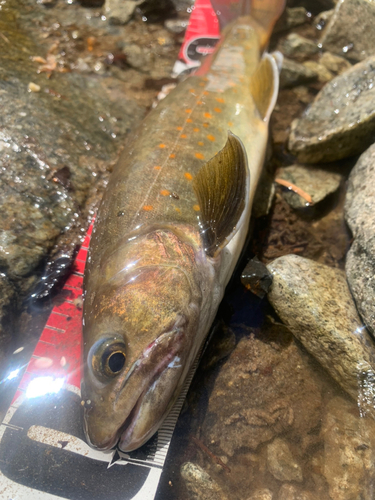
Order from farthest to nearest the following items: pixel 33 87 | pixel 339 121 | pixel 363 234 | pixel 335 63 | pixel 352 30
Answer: pixel 335 63 → pixel 352 30 → pixel 33 87 → pixel 339 121 → pixel 363 234

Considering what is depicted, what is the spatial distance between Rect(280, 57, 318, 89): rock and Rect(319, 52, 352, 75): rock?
0.40m

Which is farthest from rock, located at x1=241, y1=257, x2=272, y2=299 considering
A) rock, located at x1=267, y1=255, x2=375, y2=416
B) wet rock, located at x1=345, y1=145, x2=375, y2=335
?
wet rock, located at x1=345, y1=145, x2=375, y2=335

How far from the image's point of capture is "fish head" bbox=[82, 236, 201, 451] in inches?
81.2

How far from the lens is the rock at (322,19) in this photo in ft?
16.9

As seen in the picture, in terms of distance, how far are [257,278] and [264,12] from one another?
153 inches

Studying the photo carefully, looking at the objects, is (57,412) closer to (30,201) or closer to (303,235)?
(30,201)

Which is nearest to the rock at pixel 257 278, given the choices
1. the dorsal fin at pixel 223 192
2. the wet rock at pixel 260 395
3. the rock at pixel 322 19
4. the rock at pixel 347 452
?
the wet rock at pixel 260 395

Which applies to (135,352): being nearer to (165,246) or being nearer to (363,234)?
(165,246)

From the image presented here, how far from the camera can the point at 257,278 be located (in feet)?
9.95

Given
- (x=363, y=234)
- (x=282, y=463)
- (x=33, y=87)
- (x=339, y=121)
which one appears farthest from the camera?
(x=33, y=87)

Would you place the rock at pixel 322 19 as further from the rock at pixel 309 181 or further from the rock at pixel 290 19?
the rock at pixel 309 181

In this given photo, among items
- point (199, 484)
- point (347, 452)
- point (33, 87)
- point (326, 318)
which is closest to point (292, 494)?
point (347, 452)

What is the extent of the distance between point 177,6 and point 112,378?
19.2 ft

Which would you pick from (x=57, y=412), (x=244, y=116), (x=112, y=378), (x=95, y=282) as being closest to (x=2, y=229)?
(x=95, y=282)
